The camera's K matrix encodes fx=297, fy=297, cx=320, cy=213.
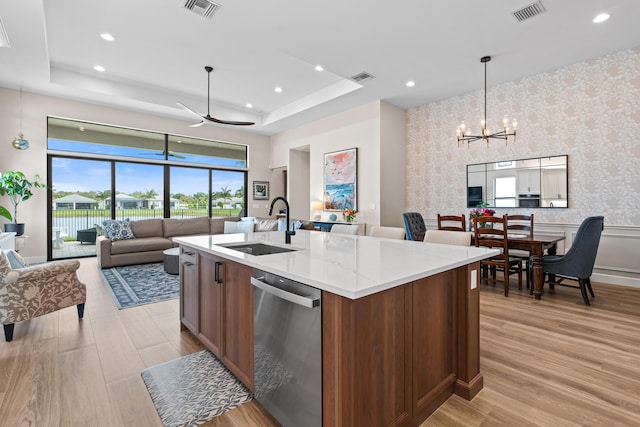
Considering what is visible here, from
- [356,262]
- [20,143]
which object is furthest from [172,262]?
[356,262]

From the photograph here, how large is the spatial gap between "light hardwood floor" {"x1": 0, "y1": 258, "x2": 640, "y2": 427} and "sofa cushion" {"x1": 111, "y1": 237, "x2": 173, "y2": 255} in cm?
228

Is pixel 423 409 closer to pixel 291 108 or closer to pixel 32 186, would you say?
pixel 291 108

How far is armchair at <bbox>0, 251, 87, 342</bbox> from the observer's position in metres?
2.44

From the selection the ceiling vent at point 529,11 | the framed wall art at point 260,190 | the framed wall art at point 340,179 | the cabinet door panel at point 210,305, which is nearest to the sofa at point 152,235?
the framed wall art at point 340,179

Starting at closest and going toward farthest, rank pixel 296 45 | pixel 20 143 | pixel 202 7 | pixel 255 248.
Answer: pixel 255 248 < pixel 202 7 < pixel 296 45 < pixel 20 143

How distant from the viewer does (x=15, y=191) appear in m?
5.07

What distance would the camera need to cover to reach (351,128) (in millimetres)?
6570

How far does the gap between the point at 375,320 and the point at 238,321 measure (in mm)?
948

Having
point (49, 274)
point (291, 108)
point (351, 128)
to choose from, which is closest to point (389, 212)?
point (351, 128)

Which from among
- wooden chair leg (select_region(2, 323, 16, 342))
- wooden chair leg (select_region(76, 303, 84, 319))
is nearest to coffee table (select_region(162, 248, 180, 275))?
wooden chair leg (select_region(76, 303, 84, 319))

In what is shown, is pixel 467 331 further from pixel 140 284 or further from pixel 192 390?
pixel 140 284

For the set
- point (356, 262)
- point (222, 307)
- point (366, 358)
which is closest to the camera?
point (366, 358)

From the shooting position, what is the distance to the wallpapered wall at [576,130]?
404cm

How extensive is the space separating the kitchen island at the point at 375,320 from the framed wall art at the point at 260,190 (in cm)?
671
